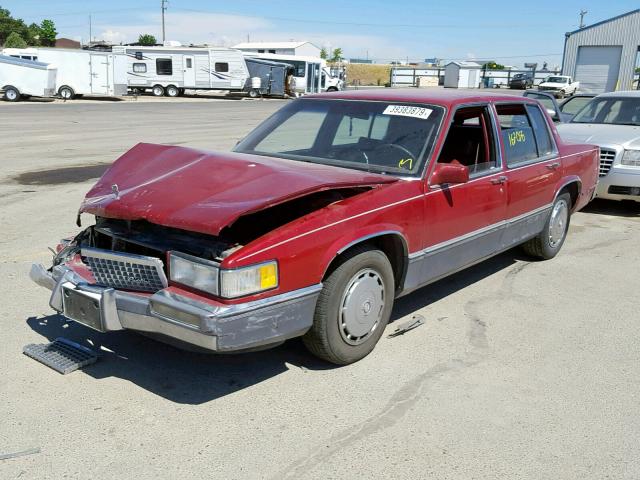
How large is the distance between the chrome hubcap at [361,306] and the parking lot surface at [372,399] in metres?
0.24

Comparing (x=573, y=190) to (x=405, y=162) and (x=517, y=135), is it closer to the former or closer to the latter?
(x=517, y=135)

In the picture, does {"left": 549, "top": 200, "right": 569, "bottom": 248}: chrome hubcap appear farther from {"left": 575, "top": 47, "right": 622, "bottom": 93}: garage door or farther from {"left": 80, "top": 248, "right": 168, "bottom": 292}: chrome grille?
{"left": 575, "top": 47, "right": 622, "bottom": 93}: garage door

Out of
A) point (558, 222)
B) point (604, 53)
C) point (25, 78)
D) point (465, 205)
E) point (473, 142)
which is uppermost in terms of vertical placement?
point (604, 53)

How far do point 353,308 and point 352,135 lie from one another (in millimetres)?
1597

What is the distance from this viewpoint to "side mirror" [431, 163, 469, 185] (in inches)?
164

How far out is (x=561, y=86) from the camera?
154 ft

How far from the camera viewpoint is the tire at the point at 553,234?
20.1 feet

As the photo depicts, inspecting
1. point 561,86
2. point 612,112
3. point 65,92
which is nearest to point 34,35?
point 65,92

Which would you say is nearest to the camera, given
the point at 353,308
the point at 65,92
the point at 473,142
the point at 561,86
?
the point at 353,308

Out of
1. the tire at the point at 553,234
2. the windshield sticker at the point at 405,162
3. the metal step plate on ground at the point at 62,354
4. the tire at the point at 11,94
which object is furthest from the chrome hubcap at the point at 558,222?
the tire at the point at 11,94

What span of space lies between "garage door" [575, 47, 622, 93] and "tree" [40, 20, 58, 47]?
75.9 metres

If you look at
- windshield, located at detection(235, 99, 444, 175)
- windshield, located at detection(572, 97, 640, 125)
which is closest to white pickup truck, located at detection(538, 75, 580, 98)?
windshield, located at detection(572, 97, 640, 125)

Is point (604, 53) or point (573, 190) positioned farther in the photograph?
point (604, 53)

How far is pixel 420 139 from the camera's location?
4414 mm
